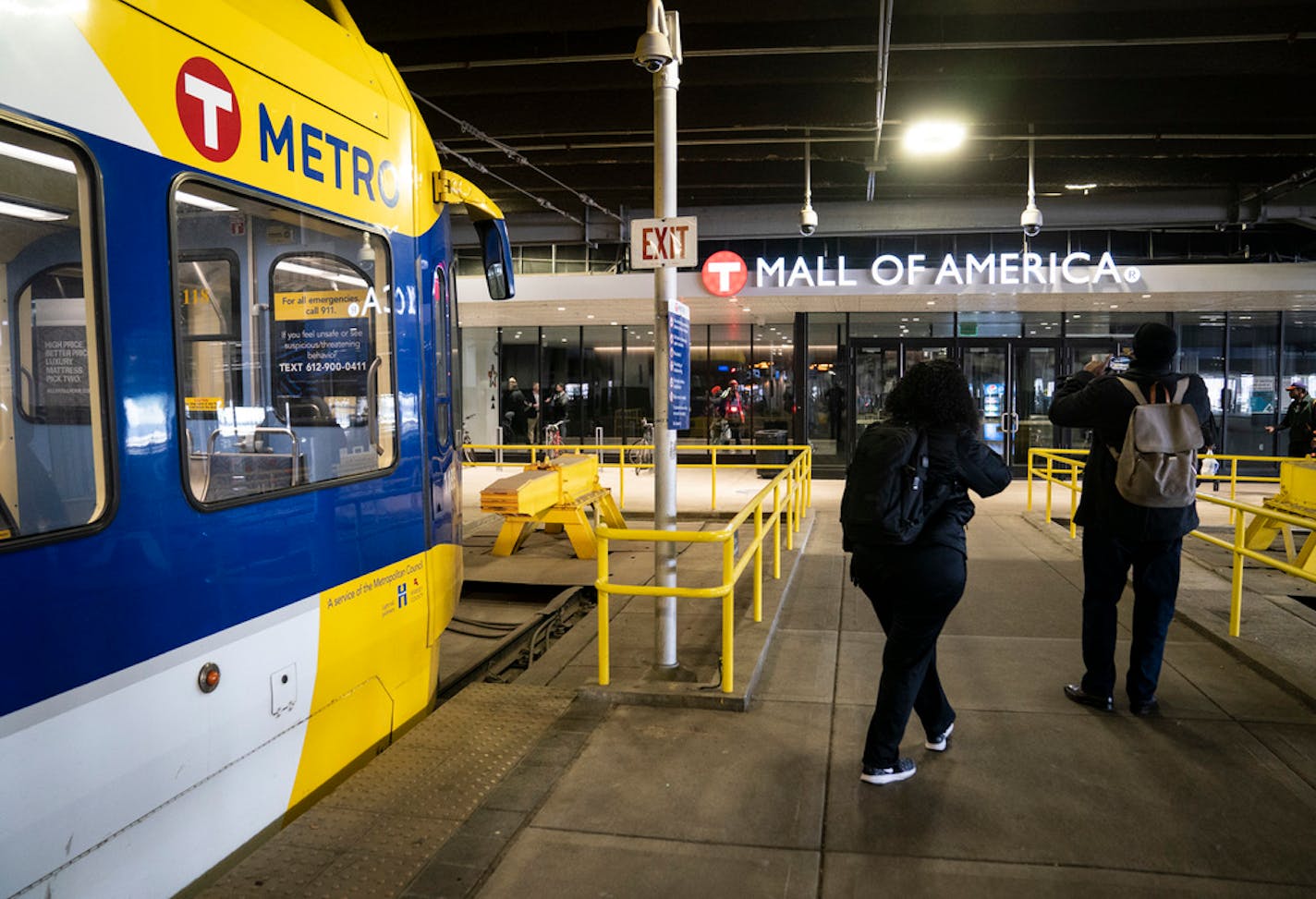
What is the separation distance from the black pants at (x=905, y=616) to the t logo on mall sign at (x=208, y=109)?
2.82 m

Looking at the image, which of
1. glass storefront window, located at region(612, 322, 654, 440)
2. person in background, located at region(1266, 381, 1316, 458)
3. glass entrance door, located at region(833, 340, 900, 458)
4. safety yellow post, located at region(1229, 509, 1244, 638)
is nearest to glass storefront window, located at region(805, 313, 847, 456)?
glass entrance door, located at region(833, 340, 900, 458)

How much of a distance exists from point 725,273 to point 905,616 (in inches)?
494

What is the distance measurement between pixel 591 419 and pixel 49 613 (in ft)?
63.9

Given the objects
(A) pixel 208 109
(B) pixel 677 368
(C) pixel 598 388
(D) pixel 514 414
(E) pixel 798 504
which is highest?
(A) pixel 208 109

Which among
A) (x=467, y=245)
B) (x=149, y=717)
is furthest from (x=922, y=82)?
(x=467, y=245)

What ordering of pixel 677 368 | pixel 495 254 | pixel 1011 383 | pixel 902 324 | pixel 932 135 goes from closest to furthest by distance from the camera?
pixel 677 368
pixel 495 254
pixel 932 135
pixel 1011 383
pixel 902 324

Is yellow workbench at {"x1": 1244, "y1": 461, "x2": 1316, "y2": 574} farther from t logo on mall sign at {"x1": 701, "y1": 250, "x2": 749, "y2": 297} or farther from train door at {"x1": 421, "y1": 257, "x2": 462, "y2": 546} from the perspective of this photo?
t logo on mall sign at {"x1": 701, "y1": 250, "x2": 749, "y2": 297}

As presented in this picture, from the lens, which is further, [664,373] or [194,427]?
[664,373]

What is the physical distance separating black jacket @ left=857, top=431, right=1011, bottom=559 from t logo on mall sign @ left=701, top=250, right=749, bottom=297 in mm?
12289

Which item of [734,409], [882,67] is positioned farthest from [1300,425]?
[734,409]

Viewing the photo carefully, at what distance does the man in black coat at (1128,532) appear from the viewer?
4336 mm

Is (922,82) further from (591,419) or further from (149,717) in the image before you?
(591,419)

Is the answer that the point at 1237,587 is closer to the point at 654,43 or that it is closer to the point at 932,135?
the point at 654,43

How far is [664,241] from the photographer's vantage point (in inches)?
190
